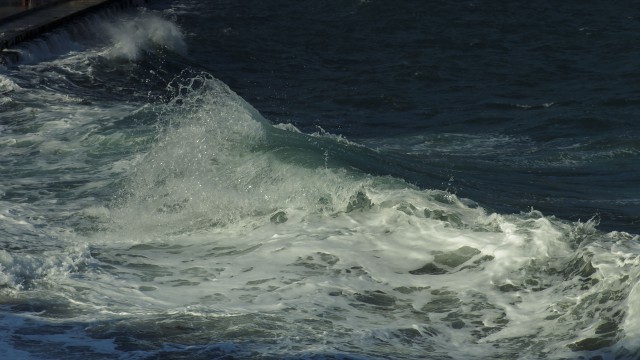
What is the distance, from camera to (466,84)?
2169 centimetres

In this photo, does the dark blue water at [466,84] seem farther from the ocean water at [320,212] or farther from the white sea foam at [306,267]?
the white sea foam at [306,267]

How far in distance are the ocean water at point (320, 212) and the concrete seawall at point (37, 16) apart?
0.46 metres

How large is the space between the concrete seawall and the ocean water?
1.51 ft

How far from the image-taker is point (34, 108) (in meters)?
16.8

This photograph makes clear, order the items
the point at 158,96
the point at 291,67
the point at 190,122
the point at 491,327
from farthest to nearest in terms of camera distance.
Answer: the point at 291,67 < the point at 158,96 < the point at 190,122 < the point at 491,327

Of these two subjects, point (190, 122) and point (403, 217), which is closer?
point (403, 217)

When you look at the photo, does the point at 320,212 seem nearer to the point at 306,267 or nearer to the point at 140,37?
the point at 306,267

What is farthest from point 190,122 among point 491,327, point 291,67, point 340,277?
point 291,67

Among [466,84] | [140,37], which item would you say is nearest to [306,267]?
[466,84]

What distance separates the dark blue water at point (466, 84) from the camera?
1340 cm

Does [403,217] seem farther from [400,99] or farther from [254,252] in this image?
[400,99]

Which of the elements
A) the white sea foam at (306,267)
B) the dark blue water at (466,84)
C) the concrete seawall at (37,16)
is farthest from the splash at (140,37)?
the white sea foam at (306,267)

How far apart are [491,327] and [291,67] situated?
54.1 ft

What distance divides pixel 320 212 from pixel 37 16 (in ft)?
53.0
